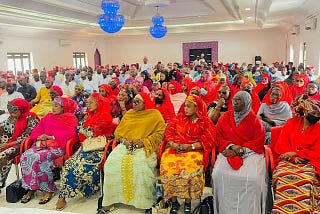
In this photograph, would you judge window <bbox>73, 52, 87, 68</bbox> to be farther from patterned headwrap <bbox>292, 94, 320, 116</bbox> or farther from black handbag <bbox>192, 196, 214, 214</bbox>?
patterned headwrap <bbox>292, 94, 320, 116</bbox>

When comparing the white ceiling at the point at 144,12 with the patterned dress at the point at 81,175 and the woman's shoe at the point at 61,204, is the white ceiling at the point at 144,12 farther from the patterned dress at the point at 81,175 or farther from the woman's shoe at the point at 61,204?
the woman's shoe at the point at 61,204

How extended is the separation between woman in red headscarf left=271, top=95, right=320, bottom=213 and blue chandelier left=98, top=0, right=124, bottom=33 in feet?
12.8

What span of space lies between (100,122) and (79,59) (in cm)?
1259

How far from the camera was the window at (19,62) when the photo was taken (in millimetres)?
11422

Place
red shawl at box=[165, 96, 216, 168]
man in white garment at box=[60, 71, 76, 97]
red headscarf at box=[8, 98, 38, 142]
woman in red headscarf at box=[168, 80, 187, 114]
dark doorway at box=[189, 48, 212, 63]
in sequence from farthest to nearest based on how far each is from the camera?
dark doorway at box=[189, 48, 212, 63] < man in white garment at box=[60, 71, 76, 97] < woman in red headscarf at box=[168, 80, 187, 114] < red headscarf at box=[8, 98, 38, 142] < red shawl at box=[165, 96, 216, 168]

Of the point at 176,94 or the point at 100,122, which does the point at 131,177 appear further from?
the point at 176,94

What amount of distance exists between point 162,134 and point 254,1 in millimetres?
5705

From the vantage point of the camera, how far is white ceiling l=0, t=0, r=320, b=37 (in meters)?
7.77

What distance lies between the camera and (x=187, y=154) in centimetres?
309

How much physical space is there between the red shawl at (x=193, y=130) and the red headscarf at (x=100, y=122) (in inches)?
32.2

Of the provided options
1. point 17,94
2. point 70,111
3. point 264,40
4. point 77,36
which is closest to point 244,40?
point 264,40

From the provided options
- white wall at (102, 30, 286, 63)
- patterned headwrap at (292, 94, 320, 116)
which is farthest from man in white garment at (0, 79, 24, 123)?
white wall at (102, 30, 286, 63)

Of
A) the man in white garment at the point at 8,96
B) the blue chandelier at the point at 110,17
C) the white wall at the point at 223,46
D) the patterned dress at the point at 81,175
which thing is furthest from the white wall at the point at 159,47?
the patterned dress at the point at 81,175

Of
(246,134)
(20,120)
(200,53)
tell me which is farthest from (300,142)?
(200,53)
